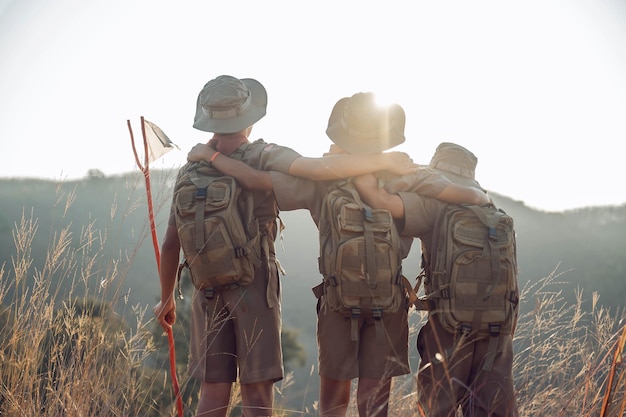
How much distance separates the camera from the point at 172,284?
11.3 feet

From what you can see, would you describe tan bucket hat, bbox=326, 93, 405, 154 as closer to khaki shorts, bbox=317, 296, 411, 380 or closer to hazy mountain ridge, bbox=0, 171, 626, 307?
khaki shorts, bbox=317, 296, 411, 380

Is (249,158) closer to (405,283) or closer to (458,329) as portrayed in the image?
(405,283)

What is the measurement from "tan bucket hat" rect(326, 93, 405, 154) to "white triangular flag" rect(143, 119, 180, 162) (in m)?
0.92

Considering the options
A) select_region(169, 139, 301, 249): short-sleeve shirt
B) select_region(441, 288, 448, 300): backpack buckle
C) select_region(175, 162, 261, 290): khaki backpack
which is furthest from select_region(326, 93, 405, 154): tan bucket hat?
select_region(441, 288, 448, 300): backpack buckle

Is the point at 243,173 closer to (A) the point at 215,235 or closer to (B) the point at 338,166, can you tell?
(A) the point at 215,235

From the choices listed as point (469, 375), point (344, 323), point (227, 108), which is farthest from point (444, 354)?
point (227, 108)

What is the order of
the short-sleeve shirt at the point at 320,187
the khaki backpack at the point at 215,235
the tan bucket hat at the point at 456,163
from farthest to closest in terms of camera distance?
the tan bucket hat at the point at 456,163 < the short-sleeve shirt at the point at 320,187 < the khaki backpack at the point at 215,235

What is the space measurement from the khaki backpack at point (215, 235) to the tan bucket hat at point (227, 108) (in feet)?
1.07

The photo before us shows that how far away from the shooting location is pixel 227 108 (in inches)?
132

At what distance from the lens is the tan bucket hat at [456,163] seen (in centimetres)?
364

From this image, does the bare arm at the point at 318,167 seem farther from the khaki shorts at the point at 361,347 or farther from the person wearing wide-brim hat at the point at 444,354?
the khaki shorts at the point at 361,347

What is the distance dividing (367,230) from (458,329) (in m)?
0.71

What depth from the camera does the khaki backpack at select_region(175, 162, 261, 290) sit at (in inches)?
122

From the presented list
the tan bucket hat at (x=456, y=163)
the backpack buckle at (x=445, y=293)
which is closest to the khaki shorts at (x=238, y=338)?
the backpack buckle at (x=445, y=293)
